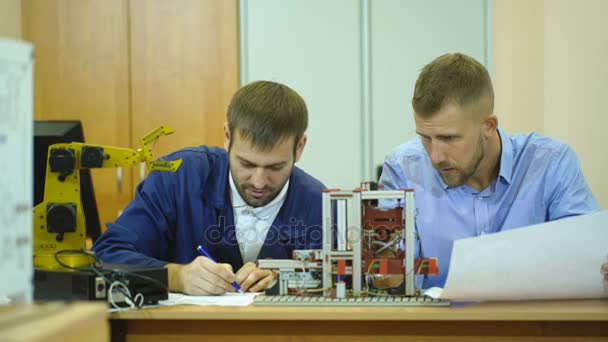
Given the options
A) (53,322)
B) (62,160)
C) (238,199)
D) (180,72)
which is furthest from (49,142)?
(180,72)

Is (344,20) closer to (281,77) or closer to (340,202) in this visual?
(281,77)

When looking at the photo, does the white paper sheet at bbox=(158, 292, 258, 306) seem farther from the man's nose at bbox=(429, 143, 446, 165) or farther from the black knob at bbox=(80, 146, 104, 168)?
the man's nose at bbox=(429, 143, 446, 165)

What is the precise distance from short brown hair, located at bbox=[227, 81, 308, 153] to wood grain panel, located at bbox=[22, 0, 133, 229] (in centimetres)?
175

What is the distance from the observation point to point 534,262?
1309 millimetres

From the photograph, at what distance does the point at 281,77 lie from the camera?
129 inches

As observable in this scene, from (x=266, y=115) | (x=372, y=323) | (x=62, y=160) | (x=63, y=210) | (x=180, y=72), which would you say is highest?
(x=180, y=72)

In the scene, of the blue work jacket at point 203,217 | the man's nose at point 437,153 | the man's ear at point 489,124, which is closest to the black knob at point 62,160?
the blue work jacket at point 203,217

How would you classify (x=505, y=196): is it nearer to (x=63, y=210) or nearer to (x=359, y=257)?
(x=359, y=257)

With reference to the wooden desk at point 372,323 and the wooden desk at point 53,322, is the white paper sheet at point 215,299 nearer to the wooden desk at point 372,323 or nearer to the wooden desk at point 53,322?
the wooden desk at point 372,323

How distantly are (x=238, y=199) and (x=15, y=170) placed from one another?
48.4 inches

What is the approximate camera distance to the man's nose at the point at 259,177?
168cm

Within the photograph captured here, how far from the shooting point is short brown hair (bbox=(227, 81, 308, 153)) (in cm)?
167

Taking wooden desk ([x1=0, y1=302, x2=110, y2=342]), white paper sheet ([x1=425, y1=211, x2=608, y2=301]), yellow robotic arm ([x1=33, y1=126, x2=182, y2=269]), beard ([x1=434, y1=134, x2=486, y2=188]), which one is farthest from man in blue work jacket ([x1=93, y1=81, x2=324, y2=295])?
wooden desk ([x1=0, y1=302, x2=110, y2=342])

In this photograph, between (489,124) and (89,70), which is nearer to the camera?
(489,124)
